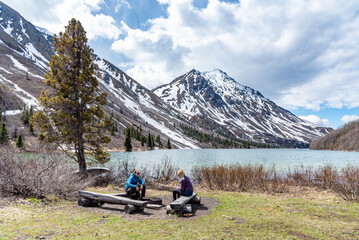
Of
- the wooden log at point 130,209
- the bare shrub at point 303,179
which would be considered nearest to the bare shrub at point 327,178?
the bare shrub at point 303,179

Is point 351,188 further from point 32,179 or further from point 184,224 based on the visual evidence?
point 32,179

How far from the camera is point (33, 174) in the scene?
10961mm

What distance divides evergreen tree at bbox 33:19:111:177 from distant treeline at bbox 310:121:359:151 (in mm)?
134671

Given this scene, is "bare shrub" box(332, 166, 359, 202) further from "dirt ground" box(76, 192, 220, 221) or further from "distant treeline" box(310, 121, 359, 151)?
"distant treeline" box(310, 121, 359, 151)

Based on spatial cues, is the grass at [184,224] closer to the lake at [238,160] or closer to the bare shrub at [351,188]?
the bare shrub at [351,188]

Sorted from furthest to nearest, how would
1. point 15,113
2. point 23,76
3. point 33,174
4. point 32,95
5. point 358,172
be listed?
point 23,76 → point 32,95 → point 15,113 → point 358,172 → point 33,174

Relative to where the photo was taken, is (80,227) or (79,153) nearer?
(80,227)

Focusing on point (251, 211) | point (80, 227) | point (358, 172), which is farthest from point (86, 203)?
point (358, 172)

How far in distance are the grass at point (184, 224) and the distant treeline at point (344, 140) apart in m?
133

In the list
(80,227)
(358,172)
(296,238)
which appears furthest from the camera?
(358,172)

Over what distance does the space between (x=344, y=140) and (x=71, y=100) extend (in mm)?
155798

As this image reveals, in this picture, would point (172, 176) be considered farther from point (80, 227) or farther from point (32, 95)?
point (32, 95)

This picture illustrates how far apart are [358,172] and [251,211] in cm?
838

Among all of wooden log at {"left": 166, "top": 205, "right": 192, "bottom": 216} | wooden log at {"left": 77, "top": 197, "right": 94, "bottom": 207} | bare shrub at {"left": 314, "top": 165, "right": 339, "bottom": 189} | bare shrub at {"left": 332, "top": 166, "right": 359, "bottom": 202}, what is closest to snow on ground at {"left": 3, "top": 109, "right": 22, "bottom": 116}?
wooden log at {"left": 77, "top": 197, "right": 94, "bottom": 207}
